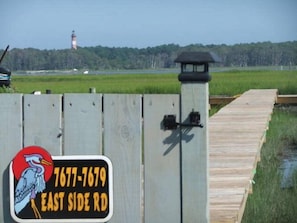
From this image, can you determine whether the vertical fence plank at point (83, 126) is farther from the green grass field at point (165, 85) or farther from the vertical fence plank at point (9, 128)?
the green grass field at point (165, 85)

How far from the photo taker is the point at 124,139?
358 centimetres

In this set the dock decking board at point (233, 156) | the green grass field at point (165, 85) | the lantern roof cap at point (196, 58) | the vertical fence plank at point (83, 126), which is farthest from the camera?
the green grass field at point (165, 85)

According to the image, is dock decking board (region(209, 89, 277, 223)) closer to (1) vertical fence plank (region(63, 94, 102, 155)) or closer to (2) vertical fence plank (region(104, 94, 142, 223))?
(2) vertical fence plank (region(104, 94, 142, 223))

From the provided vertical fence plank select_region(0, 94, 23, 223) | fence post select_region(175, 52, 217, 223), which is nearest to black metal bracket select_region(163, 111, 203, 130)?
fence post select_region(175, 52, 217, 223)

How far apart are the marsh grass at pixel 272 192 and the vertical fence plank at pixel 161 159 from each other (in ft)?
11.0

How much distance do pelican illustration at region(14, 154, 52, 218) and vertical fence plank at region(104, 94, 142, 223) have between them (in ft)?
1.10

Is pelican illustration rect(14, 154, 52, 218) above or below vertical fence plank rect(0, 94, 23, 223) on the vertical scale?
below

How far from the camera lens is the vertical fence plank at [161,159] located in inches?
139

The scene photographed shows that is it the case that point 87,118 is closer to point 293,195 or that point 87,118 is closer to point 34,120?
point 34,120

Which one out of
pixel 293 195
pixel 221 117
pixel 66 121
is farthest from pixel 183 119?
pixel 221 117

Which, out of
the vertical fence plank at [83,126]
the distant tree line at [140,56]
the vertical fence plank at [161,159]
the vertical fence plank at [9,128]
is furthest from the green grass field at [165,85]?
the distant tree line at [140,56]

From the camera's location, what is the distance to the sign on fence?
353 centimetres

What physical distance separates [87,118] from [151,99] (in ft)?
1.09

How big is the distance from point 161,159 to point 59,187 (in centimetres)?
52
